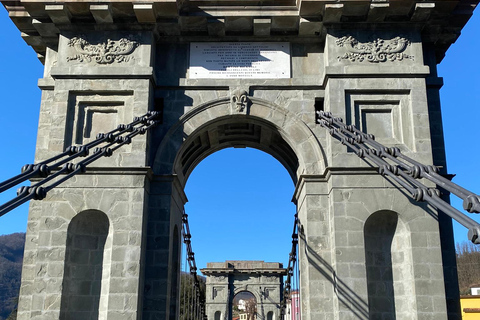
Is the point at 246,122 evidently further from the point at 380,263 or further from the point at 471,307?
the point at 471,307

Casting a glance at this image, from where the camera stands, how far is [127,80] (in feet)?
39.1

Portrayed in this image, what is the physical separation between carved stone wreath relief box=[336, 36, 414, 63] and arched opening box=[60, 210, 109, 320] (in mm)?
6406

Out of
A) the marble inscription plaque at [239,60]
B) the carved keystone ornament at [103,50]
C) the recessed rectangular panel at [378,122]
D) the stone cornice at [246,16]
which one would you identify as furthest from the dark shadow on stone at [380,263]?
the carved keystone ornament at [103,50]

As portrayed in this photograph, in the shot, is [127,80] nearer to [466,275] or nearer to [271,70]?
[271,70]

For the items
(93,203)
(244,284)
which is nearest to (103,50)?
(93,203)

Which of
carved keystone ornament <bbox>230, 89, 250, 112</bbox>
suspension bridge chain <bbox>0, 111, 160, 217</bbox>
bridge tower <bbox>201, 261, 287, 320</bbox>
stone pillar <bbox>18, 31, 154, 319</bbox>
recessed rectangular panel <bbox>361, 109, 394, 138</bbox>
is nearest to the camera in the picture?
suspension bridge chain <bbox>0, 111, 160, 217</bbox>

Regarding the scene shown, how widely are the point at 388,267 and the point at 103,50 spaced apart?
7.74m

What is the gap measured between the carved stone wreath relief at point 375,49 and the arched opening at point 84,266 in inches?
252

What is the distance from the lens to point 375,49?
39.3 ft

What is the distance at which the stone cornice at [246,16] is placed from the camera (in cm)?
1169

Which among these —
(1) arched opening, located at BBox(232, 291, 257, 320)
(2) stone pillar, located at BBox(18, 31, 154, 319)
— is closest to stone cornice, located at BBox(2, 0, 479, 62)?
(2) stone pillar, located at BBox(18, 31, 154, 319)

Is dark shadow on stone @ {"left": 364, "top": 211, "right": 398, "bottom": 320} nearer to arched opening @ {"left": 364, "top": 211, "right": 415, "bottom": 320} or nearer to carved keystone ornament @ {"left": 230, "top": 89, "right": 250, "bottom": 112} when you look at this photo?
arched opening @ {"left": 364, "top": 211, "right": 415, "bottom": 320}

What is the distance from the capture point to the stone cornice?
1169cm

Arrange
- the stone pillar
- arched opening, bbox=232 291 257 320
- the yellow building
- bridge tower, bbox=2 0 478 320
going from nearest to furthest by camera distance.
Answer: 1. the stone pillar
2. bridge tower, bbox=2 0 478 320
3. the yellow building
4. arched opening, bbox=232 291 257 320
